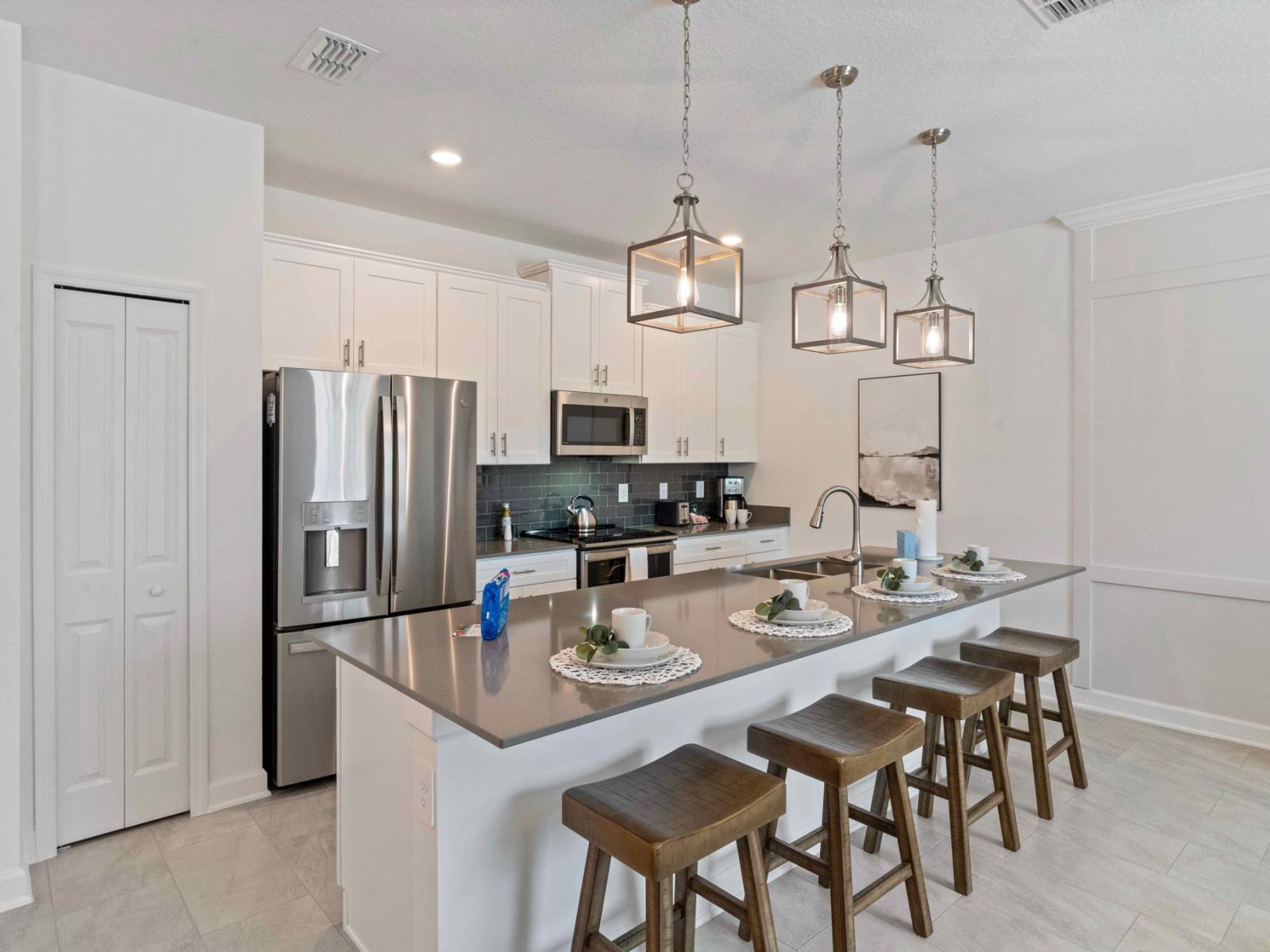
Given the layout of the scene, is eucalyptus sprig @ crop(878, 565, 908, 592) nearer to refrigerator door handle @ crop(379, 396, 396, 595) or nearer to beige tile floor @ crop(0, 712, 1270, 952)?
beige tile floor @ crop(0, 712, 1270, 952)

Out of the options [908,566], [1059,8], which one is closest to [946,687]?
[908,566]

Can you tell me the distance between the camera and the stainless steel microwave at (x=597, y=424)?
4.36 m

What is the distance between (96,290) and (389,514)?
1.33 meters

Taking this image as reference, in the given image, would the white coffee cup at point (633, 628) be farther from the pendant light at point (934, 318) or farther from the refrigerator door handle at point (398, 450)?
the pendant light at point (934, 318)

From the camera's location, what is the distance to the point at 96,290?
263 cm

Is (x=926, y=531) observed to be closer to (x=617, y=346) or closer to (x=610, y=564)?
(x=610, y=564)

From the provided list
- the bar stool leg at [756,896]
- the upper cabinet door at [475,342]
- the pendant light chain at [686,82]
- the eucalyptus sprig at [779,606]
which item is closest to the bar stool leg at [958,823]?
the eucalyptus sprig at [779,606]

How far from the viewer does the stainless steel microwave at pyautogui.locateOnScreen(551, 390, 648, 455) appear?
14.3 feet

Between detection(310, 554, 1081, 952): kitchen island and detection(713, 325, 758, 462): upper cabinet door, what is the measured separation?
3117 millimetres

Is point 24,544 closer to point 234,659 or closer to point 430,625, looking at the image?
point 234,659

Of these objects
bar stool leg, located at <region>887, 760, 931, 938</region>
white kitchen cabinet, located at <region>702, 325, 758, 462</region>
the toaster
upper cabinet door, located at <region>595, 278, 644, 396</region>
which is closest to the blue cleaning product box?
bar stool leg, located at <region>887, 760, 931, 938</region>

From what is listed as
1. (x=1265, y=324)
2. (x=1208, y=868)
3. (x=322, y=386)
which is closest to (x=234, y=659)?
(x=322, y=386)

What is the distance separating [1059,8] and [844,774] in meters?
2.29

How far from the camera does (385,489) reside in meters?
3.17
